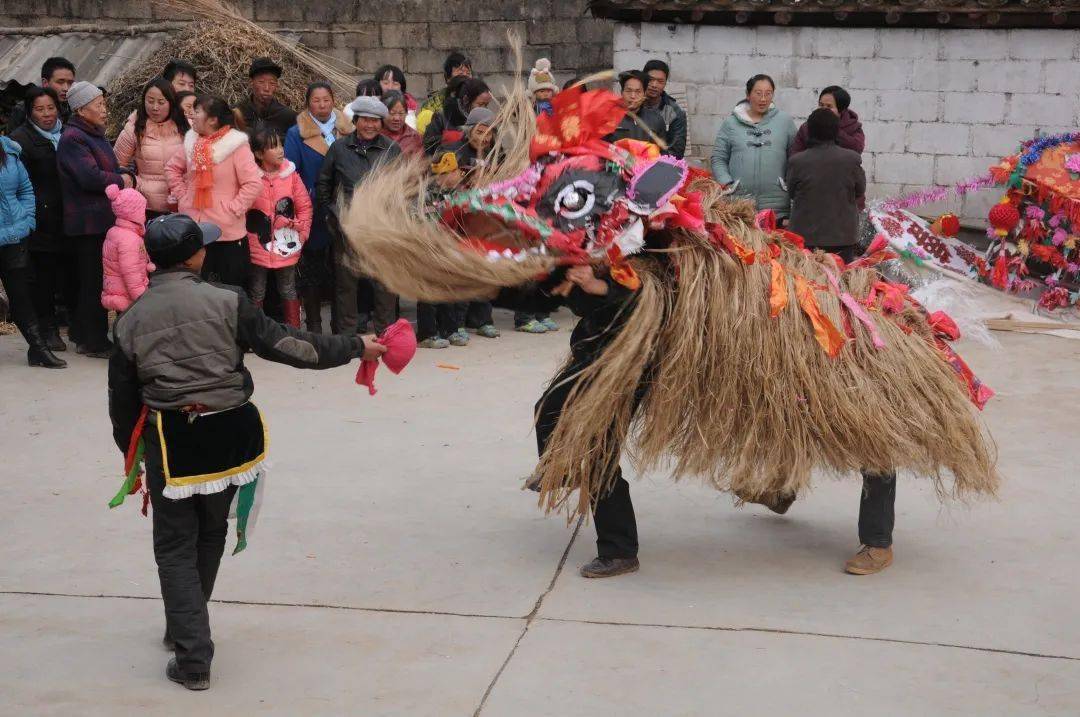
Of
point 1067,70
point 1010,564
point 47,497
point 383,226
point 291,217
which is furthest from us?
point 1067,70

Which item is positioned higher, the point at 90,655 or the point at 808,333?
the point at 808,333

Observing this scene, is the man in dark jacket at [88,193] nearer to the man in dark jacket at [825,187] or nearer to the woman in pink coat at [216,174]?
the woman in pink coat at [216,174]

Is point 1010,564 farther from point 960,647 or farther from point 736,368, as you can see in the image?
point 736,368

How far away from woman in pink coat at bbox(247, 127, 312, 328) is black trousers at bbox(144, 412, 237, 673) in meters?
4.37

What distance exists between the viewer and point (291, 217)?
810cm

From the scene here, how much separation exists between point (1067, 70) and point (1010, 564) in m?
6.47

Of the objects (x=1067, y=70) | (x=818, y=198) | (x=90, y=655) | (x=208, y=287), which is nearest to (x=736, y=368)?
(x=208, y=287)

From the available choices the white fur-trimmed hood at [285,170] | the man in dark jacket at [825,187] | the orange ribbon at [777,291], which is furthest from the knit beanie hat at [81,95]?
the orange ribbon at [777,291]

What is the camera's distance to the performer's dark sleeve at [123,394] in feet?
12.1

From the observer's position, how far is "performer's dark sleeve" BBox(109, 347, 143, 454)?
3.68m

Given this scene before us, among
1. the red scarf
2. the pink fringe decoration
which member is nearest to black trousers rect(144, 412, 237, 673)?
the red scarf

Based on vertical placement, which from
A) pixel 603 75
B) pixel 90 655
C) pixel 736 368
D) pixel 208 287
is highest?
pixel 603 75

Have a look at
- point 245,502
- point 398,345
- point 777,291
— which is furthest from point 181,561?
point 777,291

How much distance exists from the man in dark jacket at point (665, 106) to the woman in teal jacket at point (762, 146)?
1.52ft
